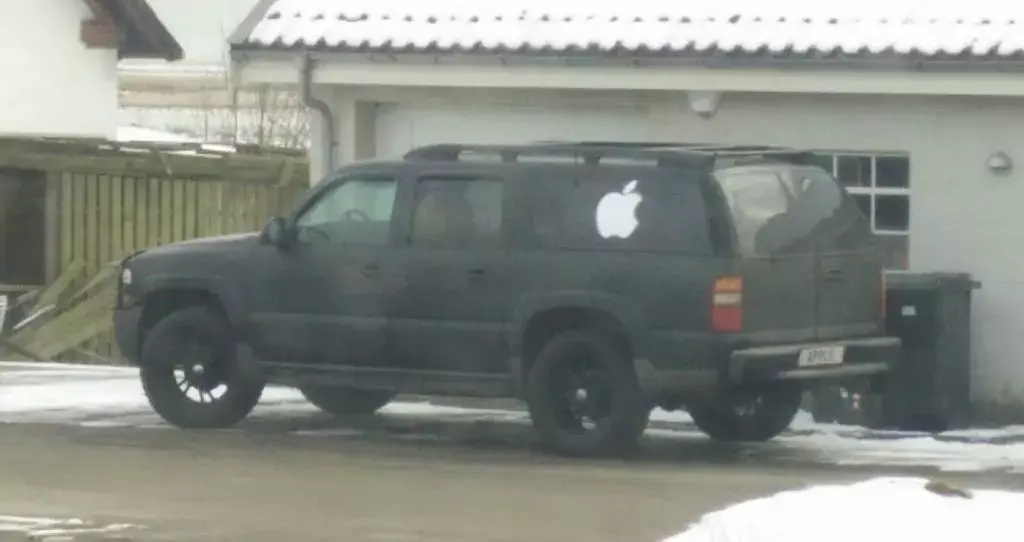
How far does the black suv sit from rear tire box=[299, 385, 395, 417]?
35.8 inches

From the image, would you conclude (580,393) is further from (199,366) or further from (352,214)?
(199,366)

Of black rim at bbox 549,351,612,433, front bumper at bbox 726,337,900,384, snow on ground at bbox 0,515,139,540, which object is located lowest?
snow on ground at bbox 0,515,139,540

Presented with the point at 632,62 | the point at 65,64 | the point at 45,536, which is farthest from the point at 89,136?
the point at 45,536

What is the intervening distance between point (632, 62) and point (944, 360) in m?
3.17

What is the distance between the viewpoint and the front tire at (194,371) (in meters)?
15.7

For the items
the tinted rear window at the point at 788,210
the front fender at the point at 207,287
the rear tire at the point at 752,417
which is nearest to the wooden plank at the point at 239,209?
the front fender at the point at 207,287

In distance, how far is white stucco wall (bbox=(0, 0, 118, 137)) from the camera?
25.6 m

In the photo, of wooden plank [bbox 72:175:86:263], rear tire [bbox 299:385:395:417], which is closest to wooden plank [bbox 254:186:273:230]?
wooden plank [bbox 72:175:86:263]

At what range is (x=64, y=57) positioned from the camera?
85.3 feet

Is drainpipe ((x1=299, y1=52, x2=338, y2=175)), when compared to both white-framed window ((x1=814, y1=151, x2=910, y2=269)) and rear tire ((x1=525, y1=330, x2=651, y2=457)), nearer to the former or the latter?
white-framed window ((x1=814, y1=151, x2=910, y2=269))

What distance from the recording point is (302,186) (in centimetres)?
2211

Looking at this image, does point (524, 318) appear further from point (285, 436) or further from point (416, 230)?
point (285, 436)

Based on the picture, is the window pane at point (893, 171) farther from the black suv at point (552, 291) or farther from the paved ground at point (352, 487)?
the paved ground at point (352, 487)

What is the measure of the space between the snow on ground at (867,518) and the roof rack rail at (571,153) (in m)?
3.87
